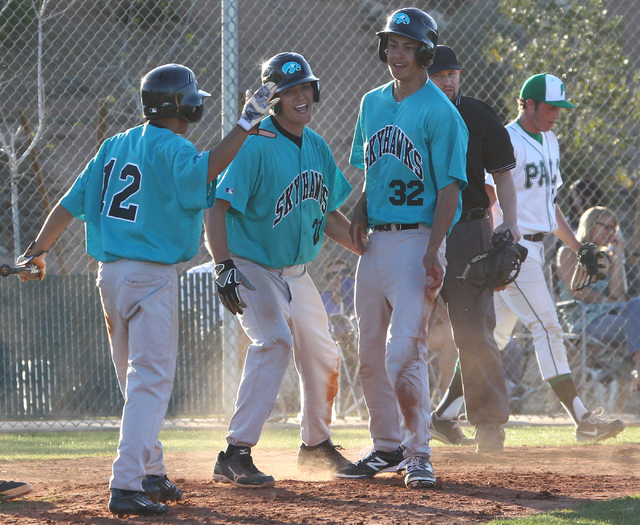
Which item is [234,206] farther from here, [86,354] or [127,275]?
[86,354]

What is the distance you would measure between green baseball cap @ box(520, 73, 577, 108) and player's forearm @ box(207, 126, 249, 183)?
109 inches

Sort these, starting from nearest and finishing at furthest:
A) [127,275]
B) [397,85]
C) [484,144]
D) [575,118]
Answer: [127,275] < [397,85] < [484,144] < [575,118]

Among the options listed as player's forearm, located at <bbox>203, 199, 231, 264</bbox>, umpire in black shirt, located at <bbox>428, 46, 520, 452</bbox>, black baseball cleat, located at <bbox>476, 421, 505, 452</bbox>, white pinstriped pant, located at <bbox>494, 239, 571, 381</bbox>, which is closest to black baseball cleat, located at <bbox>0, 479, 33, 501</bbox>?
player's forearm, located at <bbox>203, 199, 231, 264</bbox>

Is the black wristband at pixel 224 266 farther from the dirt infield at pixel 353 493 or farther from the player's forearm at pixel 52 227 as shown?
the dirt infield at pixel 353 493

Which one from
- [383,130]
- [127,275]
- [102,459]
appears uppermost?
[383,130]

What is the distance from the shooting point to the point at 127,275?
10.6 ft

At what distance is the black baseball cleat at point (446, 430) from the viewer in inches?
209

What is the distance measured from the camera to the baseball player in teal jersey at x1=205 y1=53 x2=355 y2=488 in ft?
12.2

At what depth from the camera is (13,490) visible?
3.51 meters

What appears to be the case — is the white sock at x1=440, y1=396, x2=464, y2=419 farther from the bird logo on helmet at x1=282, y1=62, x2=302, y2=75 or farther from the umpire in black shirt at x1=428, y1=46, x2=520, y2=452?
the bird logo on helmet at x1=282, y1=62, x2=302, y2=75

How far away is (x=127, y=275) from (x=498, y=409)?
2.47m

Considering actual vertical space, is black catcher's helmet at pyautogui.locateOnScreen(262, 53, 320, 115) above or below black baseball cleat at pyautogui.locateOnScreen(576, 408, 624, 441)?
above

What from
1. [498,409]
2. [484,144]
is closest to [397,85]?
[484,144]

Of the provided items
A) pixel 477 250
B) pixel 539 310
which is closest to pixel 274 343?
pixel 477 250
